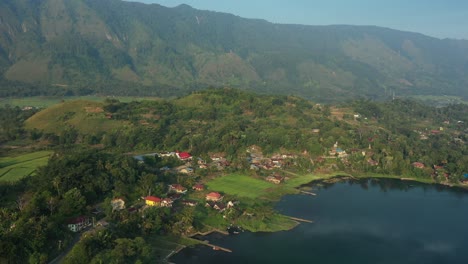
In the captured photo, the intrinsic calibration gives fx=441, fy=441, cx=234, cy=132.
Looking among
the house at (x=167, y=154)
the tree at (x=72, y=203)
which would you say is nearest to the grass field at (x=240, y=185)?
the house at (x=167, y=154)

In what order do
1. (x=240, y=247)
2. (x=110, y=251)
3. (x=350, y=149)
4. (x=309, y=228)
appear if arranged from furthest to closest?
(x=350, y=149) → (x=309, y=228) → (x=240, y=247) → (x=110, y=251)

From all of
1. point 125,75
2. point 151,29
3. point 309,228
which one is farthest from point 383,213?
point 151,29

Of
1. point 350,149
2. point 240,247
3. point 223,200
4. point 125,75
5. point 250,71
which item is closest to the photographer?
point 240,247

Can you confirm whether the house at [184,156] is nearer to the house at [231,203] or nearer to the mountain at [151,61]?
the house at [231,203]

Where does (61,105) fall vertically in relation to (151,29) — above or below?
below

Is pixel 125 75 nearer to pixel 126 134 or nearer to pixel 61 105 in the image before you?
pixel 61 105
